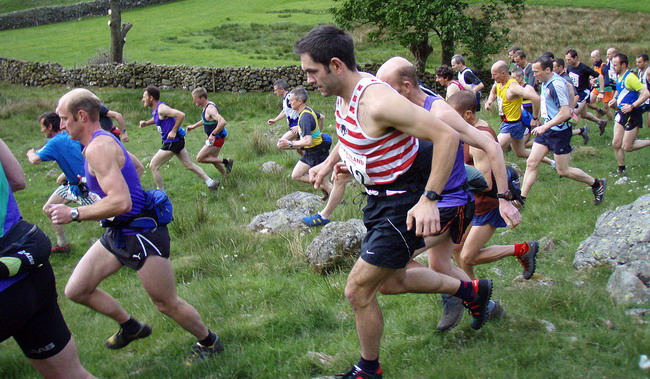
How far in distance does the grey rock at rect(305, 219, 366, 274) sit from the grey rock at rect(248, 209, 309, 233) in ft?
4.52

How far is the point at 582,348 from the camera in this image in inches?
157

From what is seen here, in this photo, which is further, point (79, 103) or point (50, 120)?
point (50, 120)

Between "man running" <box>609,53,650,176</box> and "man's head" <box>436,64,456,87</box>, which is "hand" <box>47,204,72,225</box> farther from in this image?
"man running" <box>609,53,650,176</box>

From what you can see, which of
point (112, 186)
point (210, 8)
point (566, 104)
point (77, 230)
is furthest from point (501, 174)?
point (210, 8)

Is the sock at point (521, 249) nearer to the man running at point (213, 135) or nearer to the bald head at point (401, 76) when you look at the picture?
the bald head at point (401, 76)

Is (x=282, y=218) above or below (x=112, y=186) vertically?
below

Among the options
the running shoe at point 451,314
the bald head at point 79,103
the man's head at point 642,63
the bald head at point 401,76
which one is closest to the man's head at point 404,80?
the bald head at point 401,76

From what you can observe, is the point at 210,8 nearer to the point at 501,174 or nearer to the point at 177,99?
the point at 177,99

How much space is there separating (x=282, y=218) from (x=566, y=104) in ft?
13.5

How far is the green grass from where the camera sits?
4.00m

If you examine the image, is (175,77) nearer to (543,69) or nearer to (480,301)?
(543,69)

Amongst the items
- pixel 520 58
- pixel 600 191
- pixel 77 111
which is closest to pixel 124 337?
pixel 77 111

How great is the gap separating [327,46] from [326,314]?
2.55 meters

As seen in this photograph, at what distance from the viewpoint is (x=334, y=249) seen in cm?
657
